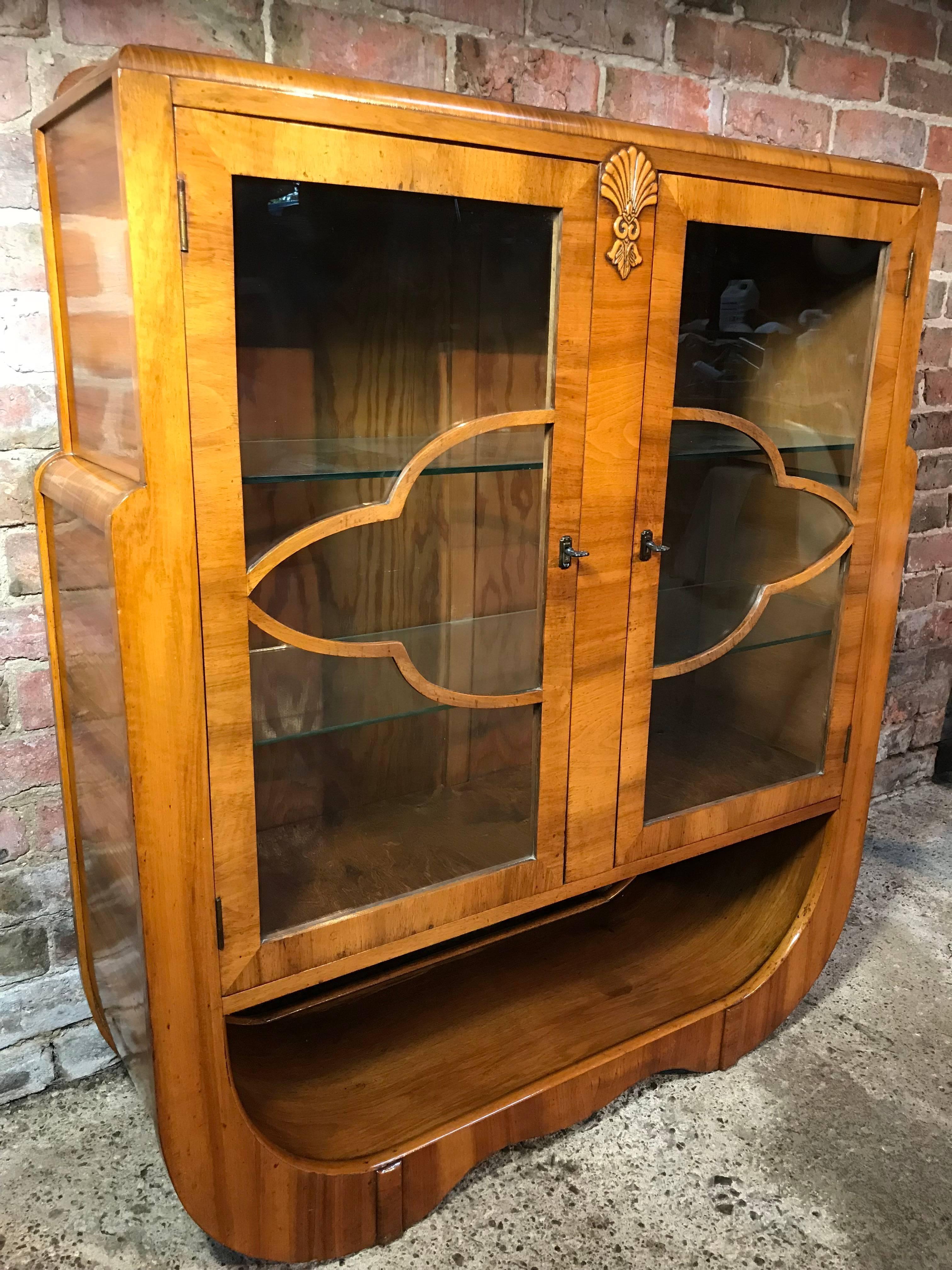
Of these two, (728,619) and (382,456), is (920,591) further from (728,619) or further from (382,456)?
(382,456)

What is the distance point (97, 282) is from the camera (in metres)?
0.98

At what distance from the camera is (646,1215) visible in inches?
50.6


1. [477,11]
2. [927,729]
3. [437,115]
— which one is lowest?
[927,729]

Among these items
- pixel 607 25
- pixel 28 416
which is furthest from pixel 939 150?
pixel 28 416

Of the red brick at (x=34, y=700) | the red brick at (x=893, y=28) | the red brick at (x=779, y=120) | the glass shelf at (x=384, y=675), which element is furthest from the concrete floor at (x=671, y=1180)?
the red brick at (x=893, y=28)

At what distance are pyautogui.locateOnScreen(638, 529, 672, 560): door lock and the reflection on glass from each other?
0.13ft

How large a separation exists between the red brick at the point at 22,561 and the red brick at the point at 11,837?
294mm

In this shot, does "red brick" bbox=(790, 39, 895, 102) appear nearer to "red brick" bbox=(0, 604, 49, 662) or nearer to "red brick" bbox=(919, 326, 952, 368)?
"red brick" bbox=(919, 326, 952, 368)

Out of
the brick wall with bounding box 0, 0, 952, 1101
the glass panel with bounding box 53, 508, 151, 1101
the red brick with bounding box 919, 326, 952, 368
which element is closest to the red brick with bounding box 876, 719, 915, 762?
the brick wall with bounding box 0, 0, 952, 1101

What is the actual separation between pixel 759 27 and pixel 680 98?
21 cm

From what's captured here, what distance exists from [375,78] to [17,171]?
0.48 meters

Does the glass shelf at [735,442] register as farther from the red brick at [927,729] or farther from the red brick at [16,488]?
the red brick at [927,729]

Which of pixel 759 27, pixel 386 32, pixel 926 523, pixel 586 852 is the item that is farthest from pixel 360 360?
pixel 926 523

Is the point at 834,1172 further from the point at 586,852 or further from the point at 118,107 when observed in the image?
the point at 118,107
